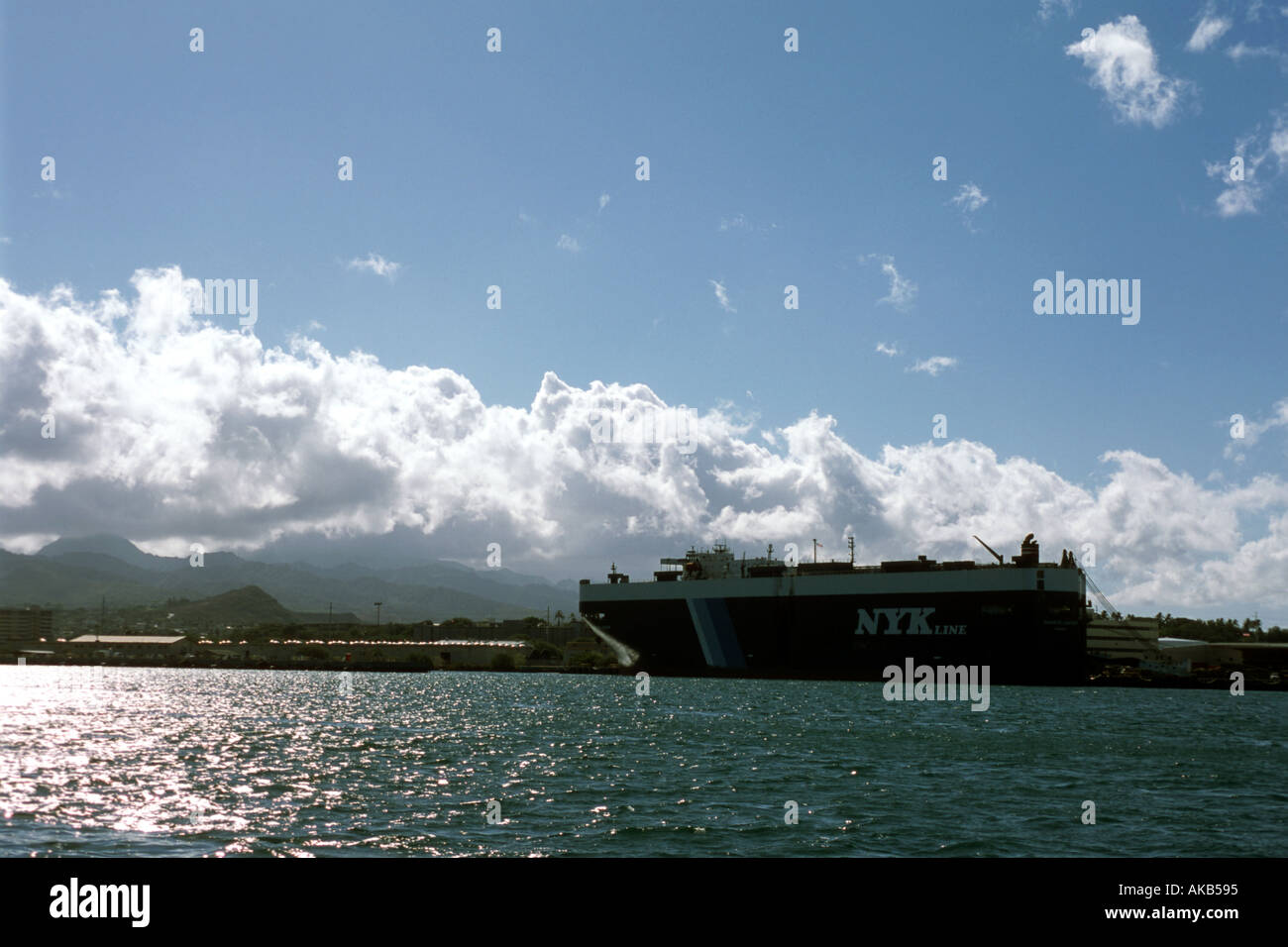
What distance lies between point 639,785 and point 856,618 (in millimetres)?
72401

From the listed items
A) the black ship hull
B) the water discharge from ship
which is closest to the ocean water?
the black ship hull

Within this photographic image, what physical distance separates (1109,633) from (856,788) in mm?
109111

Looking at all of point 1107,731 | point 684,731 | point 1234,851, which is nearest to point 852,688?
point 1107,731

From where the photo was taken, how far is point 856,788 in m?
27.8

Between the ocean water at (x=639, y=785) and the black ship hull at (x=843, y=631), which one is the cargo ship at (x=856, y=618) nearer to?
the black ship hull at (x=843, y=631)

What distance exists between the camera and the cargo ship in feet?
299

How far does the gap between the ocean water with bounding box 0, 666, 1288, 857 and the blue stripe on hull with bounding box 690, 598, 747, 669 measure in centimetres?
4732

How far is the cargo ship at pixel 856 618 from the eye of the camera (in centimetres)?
9125

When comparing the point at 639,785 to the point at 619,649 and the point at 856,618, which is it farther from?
the point at 619,649

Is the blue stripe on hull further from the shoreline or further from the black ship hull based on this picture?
the shoreline

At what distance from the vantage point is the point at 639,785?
28031 mm

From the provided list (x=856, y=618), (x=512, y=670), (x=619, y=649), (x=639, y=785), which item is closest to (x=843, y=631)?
(x=856, y=618)

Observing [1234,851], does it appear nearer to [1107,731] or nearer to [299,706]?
[1107,731]
